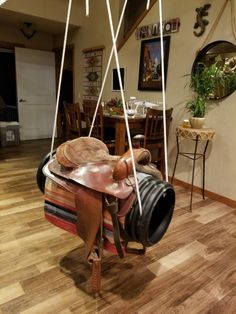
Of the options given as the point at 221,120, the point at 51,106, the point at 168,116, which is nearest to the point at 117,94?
the point at 168,116

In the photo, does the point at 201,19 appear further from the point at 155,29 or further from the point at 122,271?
the point at 122,271

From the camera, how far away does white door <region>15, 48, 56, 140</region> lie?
5305 millimetres

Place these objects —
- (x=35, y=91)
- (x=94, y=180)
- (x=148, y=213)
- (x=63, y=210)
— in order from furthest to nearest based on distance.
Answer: (x=35, y=91) → (x=63, y=210) → (x=94, y=180) → (x=148, y=213)

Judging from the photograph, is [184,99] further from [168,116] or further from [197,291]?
[197,291]

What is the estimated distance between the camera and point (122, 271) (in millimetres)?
1677

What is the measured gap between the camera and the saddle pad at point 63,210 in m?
1.24

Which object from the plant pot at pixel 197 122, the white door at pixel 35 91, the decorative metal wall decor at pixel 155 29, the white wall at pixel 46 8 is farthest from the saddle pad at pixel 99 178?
the white door at pixel 35 91

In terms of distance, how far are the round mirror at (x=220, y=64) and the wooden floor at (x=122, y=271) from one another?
4.52 feet

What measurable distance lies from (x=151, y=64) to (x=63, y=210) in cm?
277

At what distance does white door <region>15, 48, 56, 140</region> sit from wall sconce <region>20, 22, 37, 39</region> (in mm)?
330

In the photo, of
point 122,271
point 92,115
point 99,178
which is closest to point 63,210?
point 99,178

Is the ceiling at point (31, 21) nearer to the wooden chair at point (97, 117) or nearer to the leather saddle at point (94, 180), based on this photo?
the wooden chair at point (97, 117)

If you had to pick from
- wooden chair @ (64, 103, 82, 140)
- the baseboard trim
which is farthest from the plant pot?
wooden chair @ (64, 103, 82, 140)

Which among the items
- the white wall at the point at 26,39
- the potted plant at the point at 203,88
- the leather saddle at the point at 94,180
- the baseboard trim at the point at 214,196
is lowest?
the baseboard trim at the point at 214,196
